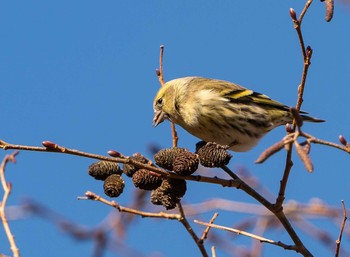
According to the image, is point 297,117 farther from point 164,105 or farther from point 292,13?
point 164,105

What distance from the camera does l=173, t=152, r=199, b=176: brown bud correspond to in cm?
244

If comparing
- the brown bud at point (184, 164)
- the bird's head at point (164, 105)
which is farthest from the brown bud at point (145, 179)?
the bird's head at point (164, 105)

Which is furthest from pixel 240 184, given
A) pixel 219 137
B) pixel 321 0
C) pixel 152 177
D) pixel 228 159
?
pixel 219 137

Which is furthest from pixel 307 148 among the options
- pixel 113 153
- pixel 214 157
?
pixel 214 157

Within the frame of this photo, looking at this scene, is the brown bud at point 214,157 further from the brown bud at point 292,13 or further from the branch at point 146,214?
the brown bud at point 292,13

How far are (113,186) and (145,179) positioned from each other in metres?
0.14

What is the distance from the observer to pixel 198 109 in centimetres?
417

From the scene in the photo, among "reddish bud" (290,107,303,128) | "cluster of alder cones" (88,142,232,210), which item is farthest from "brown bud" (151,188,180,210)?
"reddish bud" (290,107,303,128)

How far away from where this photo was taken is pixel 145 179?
2.49 meters

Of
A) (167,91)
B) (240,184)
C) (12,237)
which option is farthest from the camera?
(167,91)

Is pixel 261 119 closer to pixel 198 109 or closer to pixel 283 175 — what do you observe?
pixel 198 109

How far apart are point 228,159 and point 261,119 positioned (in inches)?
65.8

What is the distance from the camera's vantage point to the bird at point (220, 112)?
411cm

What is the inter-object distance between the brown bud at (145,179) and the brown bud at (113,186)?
59 millimetres
